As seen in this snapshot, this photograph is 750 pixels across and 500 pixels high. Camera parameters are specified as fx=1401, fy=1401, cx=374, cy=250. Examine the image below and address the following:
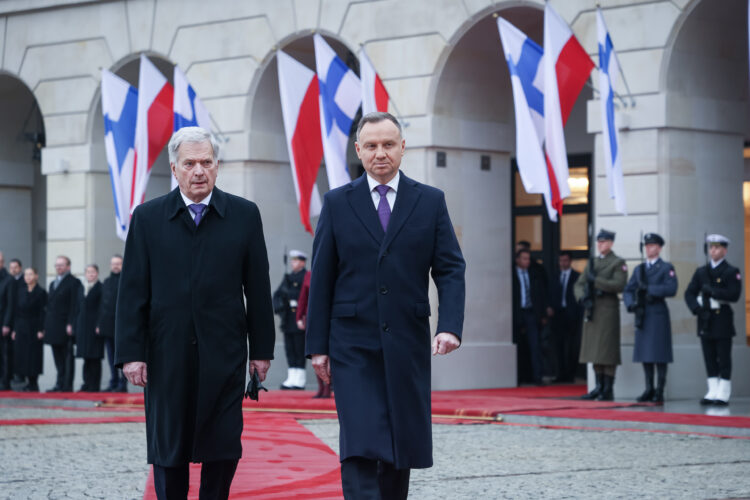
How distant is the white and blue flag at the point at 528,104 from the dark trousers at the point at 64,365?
7.83 metres

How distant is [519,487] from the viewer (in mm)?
8562

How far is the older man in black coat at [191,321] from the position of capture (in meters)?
5.94

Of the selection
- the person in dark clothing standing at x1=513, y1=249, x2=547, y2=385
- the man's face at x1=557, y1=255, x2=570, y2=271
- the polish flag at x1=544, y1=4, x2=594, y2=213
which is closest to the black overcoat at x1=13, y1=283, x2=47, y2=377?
the person in dark clothing standing at x1=513, y1=249, x2=547, y2=385

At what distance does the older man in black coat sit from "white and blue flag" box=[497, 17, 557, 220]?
30.5 ft

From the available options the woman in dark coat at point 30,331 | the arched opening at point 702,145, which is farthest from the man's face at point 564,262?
the woman in dark coat at point 30,331

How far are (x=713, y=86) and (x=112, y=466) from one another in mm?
9508

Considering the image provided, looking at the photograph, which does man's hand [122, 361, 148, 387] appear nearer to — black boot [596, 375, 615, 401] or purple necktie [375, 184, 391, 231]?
purple necktie [375, 184, 391, 231]

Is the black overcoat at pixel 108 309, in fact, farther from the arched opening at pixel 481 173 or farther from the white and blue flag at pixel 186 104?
the arched opening at pixel 481 173

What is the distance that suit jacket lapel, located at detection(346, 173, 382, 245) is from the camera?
610 centimetres

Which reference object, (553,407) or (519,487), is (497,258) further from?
(519,487)

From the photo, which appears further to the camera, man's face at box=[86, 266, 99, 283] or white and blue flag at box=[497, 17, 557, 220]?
man's face at box=[86, 266, 99, 283]

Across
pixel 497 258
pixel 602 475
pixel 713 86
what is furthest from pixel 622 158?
pixel 602 475

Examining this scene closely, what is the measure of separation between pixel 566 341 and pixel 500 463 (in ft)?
31.4

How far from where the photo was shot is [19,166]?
969 inches
